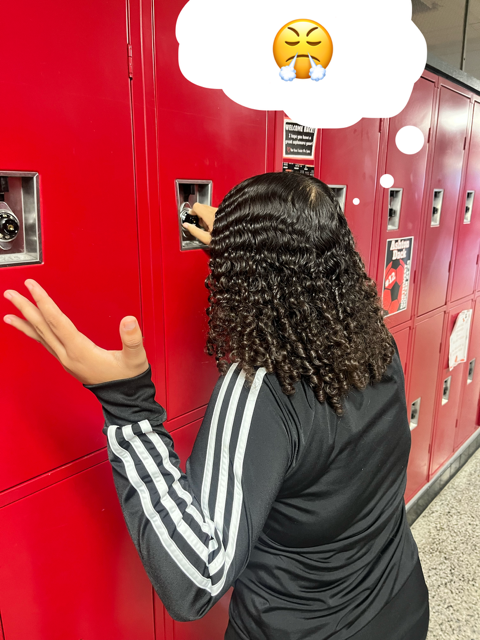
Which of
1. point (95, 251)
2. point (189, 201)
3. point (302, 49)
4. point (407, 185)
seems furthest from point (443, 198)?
point (95, 251)

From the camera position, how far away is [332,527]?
1.00 meters

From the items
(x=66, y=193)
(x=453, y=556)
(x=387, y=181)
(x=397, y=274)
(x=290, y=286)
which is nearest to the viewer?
(x=290, y=286)

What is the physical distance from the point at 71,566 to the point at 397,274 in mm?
2065

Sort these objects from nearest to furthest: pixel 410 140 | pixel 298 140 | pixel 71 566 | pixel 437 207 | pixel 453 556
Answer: pixel 71 566
pixel 298 140
pixel 410 140
pixel 453 556
pixel 437 207

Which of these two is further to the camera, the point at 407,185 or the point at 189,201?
the point at 407,185

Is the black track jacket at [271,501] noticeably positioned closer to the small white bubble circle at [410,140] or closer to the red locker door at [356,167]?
the red locker door at [356,167]

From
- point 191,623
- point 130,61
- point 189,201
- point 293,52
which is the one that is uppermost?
point 293,52

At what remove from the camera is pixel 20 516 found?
3.93ft

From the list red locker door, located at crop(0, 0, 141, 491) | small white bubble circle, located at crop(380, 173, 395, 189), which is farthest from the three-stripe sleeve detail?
small white bubble circle, located at crop(380, 173, 395, 189)

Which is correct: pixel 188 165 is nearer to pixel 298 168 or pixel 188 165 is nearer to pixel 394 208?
pixel 298 168

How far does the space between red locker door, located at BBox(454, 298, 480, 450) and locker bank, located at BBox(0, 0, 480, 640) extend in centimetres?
254

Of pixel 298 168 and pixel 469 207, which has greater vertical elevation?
pixel 298 168

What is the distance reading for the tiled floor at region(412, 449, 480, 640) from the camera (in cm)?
238

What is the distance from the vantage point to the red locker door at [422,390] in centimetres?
303
